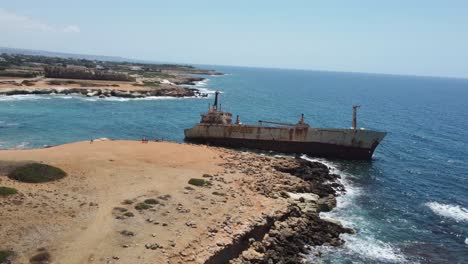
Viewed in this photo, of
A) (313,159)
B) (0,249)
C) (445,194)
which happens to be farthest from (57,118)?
(445,194)

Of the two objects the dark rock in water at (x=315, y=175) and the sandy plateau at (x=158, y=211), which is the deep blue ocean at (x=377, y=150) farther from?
the sandy plateau at (x=158, y=211)

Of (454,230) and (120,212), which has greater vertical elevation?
(120,212)

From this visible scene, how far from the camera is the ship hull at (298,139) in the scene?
2217 inches

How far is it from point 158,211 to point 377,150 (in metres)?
43.5

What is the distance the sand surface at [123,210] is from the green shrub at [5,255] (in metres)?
0.47

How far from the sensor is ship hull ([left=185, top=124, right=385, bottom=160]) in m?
56.3

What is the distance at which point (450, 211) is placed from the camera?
40.3 meters

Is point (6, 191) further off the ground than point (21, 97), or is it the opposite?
point (6, 191)

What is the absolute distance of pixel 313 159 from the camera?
5609cm

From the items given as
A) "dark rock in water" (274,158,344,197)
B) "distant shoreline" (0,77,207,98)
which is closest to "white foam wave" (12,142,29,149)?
"dark rock in water" (274,158,344,197)

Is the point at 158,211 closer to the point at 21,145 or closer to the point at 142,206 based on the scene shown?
the point at 142,206

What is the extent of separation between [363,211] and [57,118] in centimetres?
5734

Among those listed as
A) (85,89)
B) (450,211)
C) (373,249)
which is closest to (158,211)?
(373,249)

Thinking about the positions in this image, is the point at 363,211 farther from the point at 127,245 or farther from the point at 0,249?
the point at 0,249
